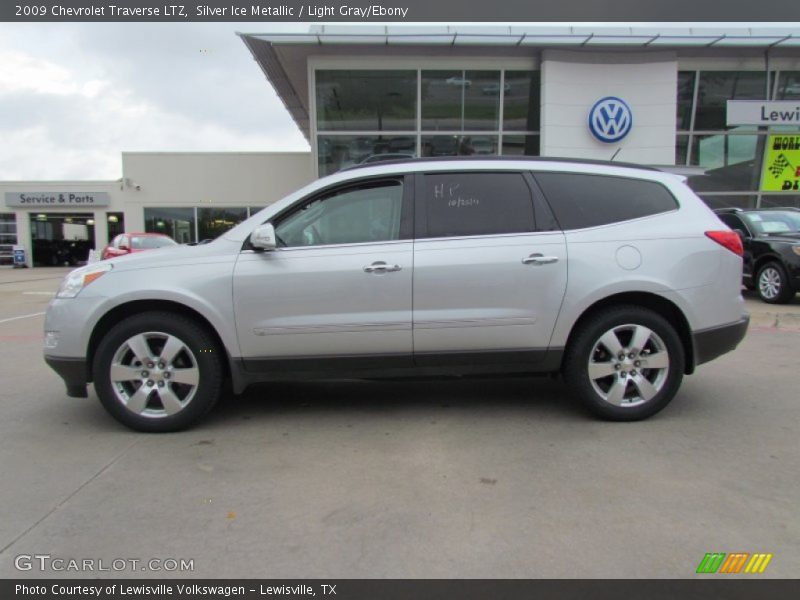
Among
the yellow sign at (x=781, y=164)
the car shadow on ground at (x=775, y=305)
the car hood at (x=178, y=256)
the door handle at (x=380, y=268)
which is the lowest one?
the car shadow on ground at (x=775, y=305)

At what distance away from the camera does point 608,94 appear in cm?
1577

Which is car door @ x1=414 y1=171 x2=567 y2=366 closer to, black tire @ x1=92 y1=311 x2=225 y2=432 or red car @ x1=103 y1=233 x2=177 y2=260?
black tire @ x1=92 y1=311 x2=225 y2=432

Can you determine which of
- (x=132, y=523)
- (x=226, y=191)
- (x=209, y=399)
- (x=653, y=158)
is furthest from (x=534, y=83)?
(x=132, y=523)

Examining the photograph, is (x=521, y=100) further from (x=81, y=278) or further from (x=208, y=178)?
(x=81, y=278)

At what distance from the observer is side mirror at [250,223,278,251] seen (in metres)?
3.73

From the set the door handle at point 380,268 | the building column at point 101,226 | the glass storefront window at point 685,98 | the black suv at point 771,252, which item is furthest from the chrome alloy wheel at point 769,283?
the building column at point 101,226

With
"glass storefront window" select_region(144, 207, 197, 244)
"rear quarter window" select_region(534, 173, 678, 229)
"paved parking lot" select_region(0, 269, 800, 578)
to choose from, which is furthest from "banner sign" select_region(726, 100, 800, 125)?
"glass storefront window" select_region(144, 207, 197, 244)

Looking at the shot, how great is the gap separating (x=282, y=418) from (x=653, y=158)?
15.3 metres

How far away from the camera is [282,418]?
4.23 metres

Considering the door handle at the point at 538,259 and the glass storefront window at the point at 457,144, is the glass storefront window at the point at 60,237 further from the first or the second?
the door handle at the point at 538,259

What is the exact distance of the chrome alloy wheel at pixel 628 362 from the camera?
394 centimetres

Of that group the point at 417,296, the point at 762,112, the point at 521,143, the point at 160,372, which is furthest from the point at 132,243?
the point at 762,112

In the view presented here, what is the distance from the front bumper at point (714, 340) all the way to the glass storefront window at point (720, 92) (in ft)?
49.9

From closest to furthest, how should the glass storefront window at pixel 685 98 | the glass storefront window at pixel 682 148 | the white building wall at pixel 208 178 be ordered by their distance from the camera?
1. the glass storefront window at pixel 685 98
2. the glass storefront window at pixel 682 148
3. the white building wall at pixel 208 178
